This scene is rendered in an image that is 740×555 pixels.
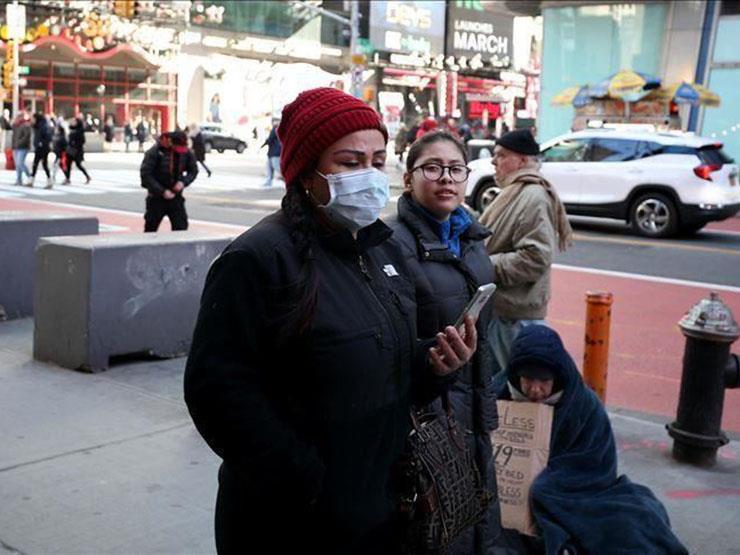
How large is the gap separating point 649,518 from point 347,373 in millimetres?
2257

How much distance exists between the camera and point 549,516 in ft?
13.1

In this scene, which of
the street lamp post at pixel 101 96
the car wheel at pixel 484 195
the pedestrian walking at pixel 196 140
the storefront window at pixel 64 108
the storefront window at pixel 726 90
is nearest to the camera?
the car wheel at pixel 484 195

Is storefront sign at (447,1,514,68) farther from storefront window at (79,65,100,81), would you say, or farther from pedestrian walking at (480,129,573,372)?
pedestrian walking at (480,129,573,372)

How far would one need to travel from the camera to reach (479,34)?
70.8m

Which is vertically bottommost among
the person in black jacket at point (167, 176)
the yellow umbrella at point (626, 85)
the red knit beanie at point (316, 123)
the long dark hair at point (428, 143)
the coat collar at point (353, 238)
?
the person in black jacket at point (167, 176)

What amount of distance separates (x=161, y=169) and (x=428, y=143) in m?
7.35

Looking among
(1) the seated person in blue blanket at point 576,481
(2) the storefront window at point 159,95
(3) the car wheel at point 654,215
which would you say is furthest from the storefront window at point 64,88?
(1) the seated person in blue blanket at point 576,481

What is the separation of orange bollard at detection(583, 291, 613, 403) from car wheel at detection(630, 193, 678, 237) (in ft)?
35.4

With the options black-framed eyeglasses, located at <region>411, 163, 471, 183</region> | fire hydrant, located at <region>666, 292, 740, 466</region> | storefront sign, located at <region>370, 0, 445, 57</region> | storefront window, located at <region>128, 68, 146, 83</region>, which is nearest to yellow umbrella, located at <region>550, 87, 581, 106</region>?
fire hydrant, located at <region>666, 292, 740, 466</region>

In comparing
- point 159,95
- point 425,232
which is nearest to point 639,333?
point 425,232

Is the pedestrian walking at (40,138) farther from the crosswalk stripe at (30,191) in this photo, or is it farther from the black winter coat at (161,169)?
the black winter coat at (161,169)

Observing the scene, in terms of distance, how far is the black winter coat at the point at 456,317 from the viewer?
3.14 m

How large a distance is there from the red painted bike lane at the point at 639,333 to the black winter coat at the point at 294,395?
15.2 ft

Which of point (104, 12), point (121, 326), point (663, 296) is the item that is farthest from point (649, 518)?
point (104, 12)
